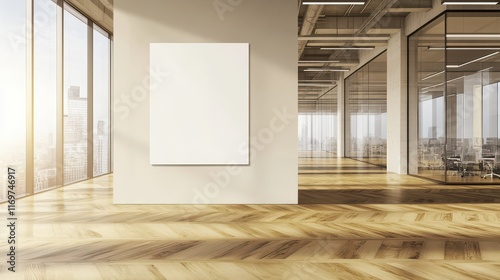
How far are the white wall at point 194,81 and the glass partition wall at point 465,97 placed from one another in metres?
4.76

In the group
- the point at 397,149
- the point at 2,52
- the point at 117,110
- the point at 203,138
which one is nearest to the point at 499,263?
the point at 203,138

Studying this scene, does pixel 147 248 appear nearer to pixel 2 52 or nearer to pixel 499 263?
pixel 499 263

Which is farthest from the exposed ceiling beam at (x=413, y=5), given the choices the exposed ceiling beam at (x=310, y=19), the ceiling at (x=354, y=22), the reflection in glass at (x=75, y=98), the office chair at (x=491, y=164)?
the reflection in glass at (x=75, y=98)

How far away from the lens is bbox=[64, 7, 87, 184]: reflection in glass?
10492mm

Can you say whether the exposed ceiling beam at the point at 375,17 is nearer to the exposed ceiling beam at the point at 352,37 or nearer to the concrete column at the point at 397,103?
the exposed ceiling beam at the point at 352,37

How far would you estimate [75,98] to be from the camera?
428 inches

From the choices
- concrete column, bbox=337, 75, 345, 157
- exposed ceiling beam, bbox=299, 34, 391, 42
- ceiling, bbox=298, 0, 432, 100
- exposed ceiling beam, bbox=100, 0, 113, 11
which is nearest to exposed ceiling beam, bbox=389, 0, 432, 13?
ceiling, bbox=298, 0, 432, 100

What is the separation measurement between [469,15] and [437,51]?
3.14 feet

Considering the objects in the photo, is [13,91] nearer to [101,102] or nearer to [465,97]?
[101,102]

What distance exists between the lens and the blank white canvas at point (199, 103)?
7137 millimetres

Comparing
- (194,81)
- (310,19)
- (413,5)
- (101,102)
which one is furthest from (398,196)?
(101,102)

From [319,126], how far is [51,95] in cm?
1988

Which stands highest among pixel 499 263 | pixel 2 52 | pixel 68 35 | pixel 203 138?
pixel 68 35

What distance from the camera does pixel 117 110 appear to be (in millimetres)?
7129
